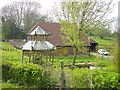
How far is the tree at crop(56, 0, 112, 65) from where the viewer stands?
21.0 m

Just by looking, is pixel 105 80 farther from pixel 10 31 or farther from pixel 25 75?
pixel 10 31

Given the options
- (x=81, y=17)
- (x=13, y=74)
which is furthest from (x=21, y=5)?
(x=13, y=74)

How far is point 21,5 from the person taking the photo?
122ft

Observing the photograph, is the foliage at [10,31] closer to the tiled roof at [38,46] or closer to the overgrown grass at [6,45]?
the overgrown grass at [6,45]

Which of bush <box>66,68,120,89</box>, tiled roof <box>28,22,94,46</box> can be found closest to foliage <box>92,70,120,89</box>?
bush <box>66,68,120,89</box>

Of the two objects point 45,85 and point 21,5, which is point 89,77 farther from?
point 21,5

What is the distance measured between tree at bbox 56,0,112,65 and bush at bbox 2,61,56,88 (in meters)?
10.5

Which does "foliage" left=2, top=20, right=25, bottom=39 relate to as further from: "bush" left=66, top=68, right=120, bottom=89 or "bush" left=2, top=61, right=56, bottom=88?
"bush" left=66, top=68, right=120, bottom=89

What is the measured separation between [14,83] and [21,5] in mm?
28127

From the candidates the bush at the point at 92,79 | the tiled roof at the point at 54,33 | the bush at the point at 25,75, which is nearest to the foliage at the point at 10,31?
the tiled roof at the point at 54,33

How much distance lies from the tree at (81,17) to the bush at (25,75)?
413 inches

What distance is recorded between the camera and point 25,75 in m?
9.73

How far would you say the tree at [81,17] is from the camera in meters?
21.0

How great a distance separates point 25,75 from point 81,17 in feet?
40.4
